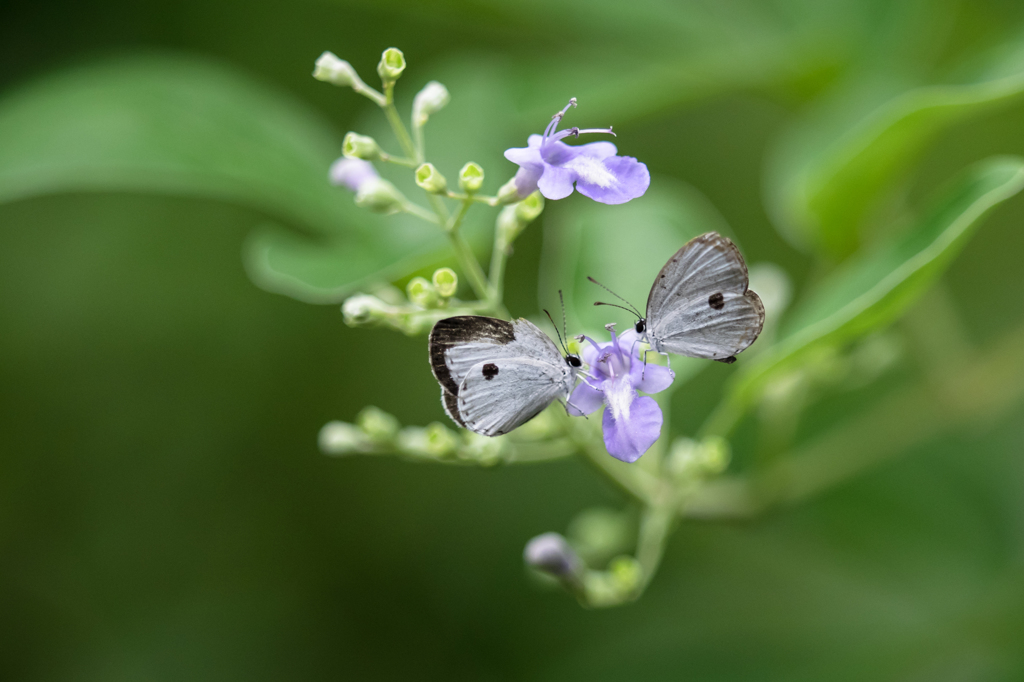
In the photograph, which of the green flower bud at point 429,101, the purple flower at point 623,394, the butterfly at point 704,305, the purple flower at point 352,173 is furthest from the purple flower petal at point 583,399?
the purple flower at point 352,173

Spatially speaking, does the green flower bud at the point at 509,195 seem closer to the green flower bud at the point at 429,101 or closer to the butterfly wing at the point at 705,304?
the green flower bud at the point at 429,101

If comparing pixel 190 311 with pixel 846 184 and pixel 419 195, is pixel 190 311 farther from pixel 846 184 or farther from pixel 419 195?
pixel 846 184

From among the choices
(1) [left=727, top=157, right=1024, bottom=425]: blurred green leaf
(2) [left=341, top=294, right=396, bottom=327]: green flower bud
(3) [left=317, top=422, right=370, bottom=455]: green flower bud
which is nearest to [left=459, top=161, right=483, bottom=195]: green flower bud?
(2) [left=341, top=294, right=396, bottom=327]: green flower bud

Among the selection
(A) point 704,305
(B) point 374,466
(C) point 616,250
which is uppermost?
(C) point 616,250

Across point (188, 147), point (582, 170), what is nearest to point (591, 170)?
point (582, 170)

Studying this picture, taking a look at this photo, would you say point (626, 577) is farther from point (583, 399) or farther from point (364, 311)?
point (364, 311)
